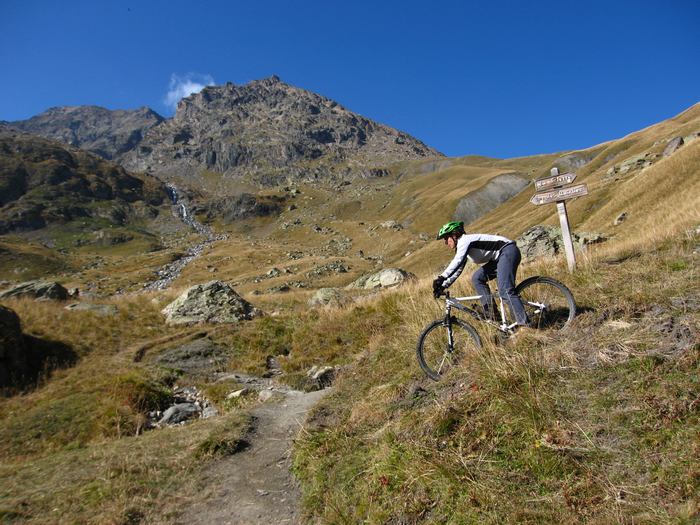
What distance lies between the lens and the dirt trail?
19.0 ft

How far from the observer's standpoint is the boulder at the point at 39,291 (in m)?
22.2

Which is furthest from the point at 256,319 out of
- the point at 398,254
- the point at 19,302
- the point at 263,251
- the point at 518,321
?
the point at 263,251

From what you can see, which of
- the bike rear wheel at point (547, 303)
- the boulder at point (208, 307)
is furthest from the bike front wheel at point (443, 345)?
the boulder at point (208, 307)

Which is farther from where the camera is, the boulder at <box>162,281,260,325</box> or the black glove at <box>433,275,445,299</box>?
the boulder at <box>162,281,260,325</box>

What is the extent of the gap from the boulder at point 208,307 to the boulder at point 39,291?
24.2 feet

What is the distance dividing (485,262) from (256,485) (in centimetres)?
585

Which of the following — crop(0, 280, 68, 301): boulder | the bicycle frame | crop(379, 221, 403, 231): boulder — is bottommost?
the bicycle frame

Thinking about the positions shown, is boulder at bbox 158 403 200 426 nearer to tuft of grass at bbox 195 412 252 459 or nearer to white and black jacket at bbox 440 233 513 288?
tuft of grass at bbox 195 412 252 459

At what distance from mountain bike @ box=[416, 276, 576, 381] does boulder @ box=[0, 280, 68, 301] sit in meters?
22.9

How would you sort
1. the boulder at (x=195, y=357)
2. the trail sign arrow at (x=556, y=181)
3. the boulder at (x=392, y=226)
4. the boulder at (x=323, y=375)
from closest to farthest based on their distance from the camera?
1. the trail sign arrow at (x=556, y=181)
2. the boulder at (x=323, y=375)
3. the boulder at (x=195, y=357)
4. the boulder at (x=392, y=226)

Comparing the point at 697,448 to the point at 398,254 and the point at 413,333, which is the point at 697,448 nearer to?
the point at 413,333

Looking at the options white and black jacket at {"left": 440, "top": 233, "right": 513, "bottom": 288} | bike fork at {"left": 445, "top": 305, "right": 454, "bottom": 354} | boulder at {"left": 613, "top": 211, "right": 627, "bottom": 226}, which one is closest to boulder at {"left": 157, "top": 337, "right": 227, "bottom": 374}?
bike fork at {"left": 445, "top": 305, "right": 454, "bottom": 354}

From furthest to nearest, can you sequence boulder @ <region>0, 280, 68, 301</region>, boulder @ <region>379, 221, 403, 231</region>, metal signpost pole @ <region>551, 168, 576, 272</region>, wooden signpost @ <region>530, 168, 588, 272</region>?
boulder @ <region>379, 221, 403, 231</region>
boulder @ <region>0, 280, 68, 301</region>
wooden signpost @ <region>530, 168, 588, 272</region>
metal signpost pole @ <region>551, 168, 576, 272</region>

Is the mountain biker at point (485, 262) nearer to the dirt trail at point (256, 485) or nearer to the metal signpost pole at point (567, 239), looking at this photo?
the metal signpost pole at point (567, 239)
